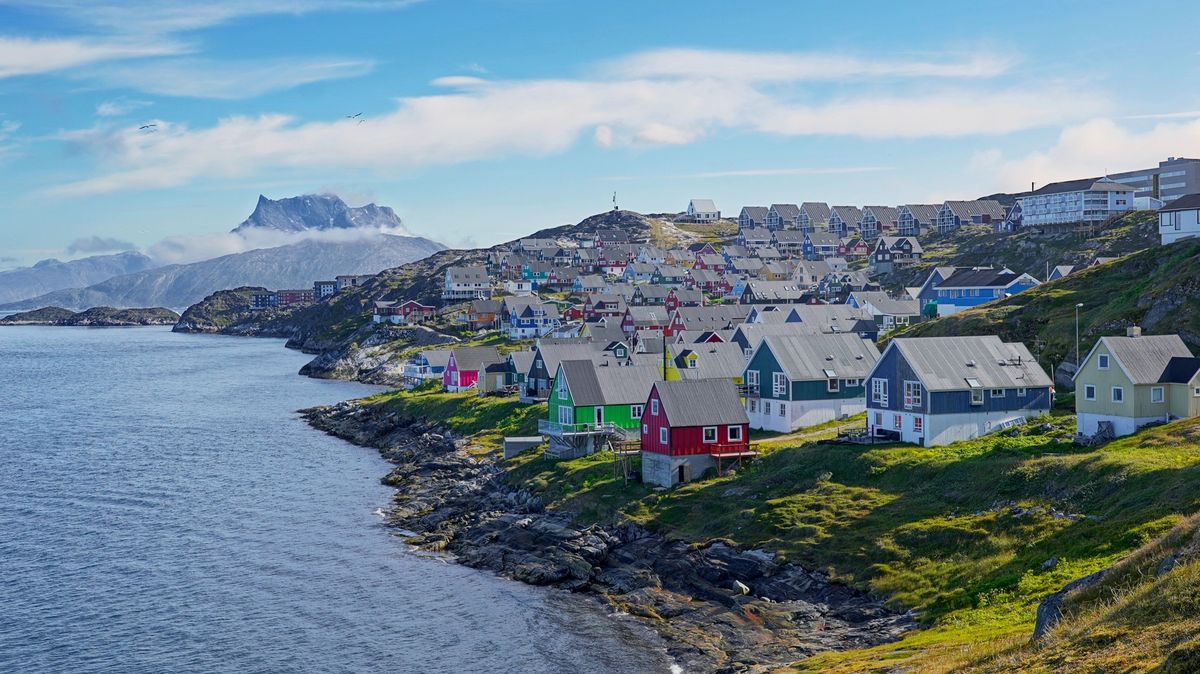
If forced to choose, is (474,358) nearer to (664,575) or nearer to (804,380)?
(804,380)

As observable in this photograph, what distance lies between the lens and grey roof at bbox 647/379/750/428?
6206cm

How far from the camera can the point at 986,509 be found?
1866 inches

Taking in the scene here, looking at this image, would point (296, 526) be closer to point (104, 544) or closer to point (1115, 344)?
point (104, 544)

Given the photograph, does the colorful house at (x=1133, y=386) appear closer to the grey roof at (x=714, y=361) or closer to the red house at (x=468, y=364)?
the grey roof at (x=714, y=361)

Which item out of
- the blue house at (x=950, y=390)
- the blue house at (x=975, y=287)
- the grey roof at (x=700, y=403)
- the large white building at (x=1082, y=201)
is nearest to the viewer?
the blue house at (x=950, y=390)

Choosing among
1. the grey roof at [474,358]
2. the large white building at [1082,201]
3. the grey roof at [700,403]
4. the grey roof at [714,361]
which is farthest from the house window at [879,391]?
the large white building at [1082,201]

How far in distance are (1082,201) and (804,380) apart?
384 feet

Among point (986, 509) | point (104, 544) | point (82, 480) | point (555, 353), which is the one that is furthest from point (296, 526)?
point (986, 509)

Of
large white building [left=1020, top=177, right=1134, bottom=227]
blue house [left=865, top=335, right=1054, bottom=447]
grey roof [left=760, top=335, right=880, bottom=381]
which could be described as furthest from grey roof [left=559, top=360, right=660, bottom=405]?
large white building [left=1020, top=177, right=1134, bottom=227]

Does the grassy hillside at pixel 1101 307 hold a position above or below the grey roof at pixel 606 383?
above

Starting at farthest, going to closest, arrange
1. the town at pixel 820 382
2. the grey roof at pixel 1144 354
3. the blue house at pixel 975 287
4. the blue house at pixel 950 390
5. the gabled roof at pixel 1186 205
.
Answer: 1. the blue house at pixel 975 287
2. the gabled roof at pixel 1186 205
3. the blue house at pixel 950 390
4. the town at pixel 820 382
5. the grey roof at pixel 1144 354

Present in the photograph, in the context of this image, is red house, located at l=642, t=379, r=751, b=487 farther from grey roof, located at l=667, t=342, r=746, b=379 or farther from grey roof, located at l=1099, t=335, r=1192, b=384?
grey roof, located at l=1099, t=335, r=1192, b=384

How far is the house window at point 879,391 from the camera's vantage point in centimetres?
6388

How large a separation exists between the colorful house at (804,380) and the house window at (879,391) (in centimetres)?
698
